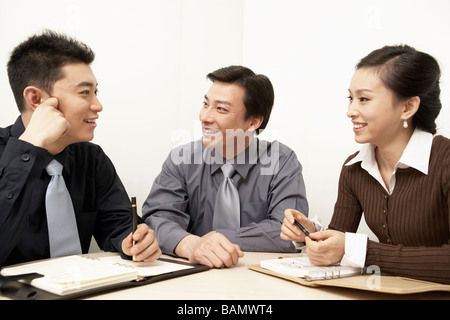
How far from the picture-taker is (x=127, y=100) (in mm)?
2354

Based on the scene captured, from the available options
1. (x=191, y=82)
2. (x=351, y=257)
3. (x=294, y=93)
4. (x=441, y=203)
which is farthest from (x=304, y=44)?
(x=351, y=257)

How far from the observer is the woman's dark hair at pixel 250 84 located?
2.17m

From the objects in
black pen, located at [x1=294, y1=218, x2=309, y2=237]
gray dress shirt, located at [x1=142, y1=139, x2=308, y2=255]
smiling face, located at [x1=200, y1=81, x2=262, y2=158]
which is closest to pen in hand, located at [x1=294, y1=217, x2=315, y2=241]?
black pen, located at [x1=294, y1=218, x2=309, y2=237]

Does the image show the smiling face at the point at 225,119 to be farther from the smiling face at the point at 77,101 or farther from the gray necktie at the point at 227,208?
the smiling face at the point at 77,101

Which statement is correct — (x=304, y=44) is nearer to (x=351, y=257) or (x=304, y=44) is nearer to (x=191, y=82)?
(x=191, y=82)

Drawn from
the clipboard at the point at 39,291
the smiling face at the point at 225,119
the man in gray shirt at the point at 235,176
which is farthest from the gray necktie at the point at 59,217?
the smiling face at the point at 225,119

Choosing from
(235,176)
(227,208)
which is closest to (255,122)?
(235,176)

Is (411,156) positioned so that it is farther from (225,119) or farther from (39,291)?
(39,291)

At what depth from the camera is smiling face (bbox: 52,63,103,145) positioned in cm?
159

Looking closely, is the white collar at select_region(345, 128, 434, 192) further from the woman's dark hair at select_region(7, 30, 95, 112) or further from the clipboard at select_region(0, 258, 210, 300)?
the woman's dark hair at select_region(7, 30, 95, 112)

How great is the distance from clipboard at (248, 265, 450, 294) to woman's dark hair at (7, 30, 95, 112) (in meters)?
1.15

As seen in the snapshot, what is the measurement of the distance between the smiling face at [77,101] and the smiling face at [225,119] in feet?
2.01

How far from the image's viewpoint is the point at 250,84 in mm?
2184
